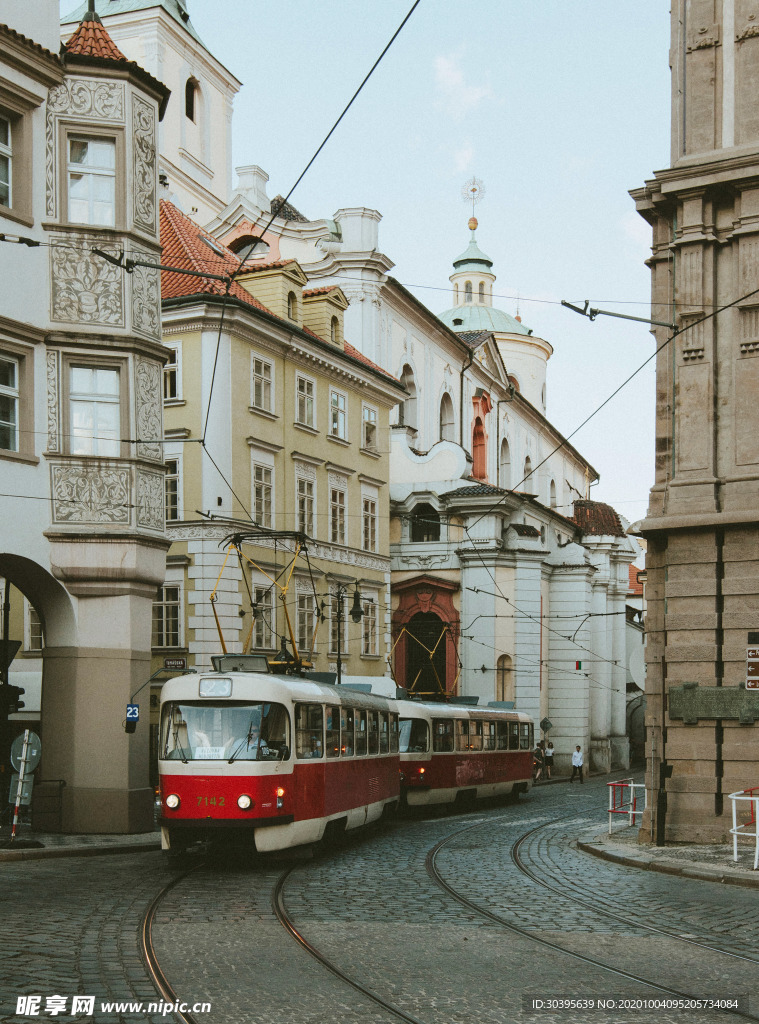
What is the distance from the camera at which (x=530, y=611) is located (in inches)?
2068

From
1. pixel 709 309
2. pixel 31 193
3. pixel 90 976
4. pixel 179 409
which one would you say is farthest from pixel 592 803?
pixel 90 976

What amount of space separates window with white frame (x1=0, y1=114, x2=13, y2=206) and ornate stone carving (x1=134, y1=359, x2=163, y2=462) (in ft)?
11.9

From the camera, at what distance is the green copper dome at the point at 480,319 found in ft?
262

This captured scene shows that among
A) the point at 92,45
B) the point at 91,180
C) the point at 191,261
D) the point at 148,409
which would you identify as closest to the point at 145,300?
the point at 148,409

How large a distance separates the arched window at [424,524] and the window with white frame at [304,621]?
40.9ft

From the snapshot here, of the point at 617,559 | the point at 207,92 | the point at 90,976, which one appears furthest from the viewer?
the point at 617,559

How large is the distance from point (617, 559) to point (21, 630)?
41650mm

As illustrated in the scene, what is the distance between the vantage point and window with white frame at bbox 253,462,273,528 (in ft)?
119

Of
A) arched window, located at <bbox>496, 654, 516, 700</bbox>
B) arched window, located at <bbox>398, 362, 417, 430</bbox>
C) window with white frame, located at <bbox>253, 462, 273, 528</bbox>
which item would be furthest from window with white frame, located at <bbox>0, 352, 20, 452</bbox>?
arched window, located at <bbox>398, 362, 417, 430</bbox>

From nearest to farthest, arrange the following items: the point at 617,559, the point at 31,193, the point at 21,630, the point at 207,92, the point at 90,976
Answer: the point at 90,976 < the point at 31,193 < the point at 21,630 < the point at 207,92 < the point at 617,559

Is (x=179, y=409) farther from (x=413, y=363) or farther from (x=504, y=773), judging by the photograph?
(x=413, y=363)

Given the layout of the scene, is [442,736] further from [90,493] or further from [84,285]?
[84,285]

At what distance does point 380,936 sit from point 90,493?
42.4 feet

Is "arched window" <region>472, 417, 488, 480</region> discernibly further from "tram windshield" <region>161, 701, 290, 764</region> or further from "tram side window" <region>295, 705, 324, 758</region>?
"tram windshield" <region>161, 701, 290, 764</region>
